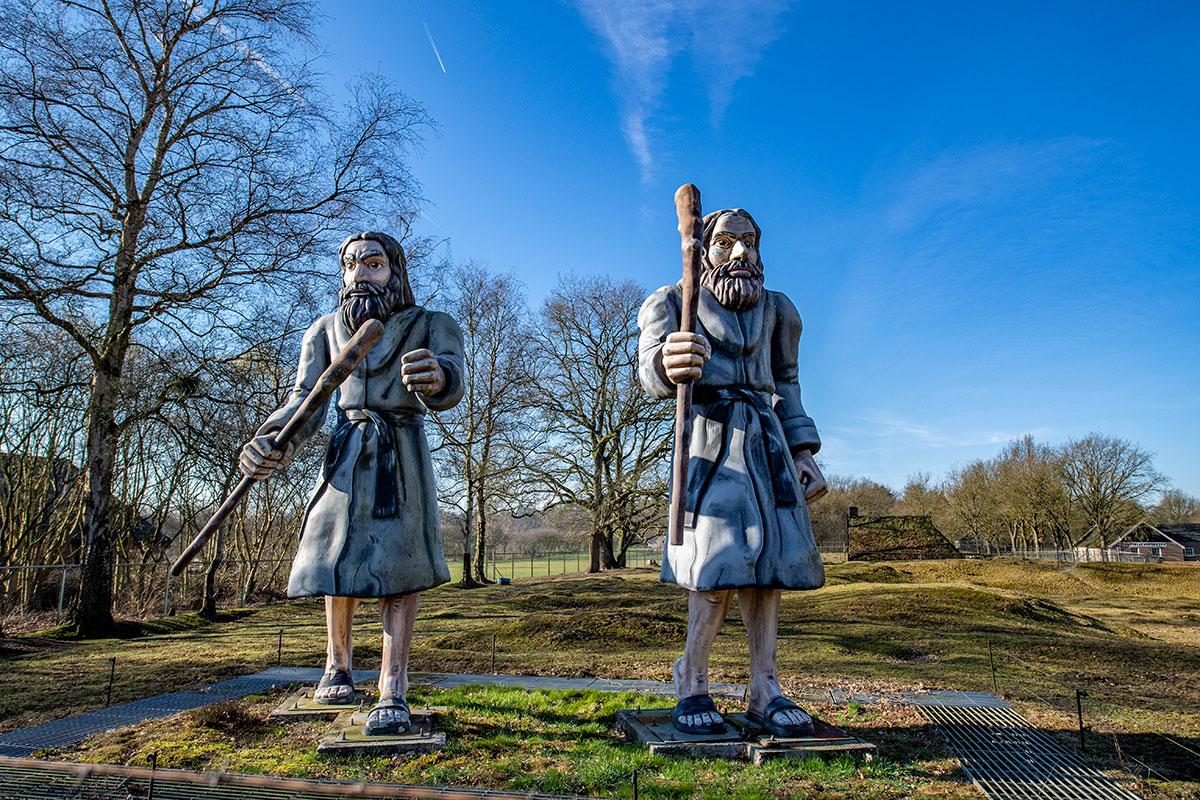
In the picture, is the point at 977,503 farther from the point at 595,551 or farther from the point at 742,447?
the point at 742,447

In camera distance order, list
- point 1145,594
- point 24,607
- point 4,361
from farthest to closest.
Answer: point 1145,594 < point 24,607 < point 4,361

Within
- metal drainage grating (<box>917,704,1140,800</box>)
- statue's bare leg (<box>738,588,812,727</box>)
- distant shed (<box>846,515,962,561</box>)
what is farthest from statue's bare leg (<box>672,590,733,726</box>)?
distant shed (<box>846,515,962,561</box>)

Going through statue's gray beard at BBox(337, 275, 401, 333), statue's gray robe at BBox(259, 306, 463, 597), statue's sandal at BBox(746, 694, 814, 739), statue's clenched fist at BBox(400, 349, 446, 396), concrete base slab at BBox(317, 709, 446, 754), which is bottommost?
concrete base slab at BBox(317, 709, 446, 754)

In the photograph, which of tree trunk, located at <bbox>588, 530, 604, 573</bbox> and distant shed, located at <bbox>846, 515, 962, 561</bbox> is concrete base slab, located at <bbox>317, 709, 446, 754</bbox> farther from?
distant shed, located at <bbox>846, 515, 962, 561</bbox>

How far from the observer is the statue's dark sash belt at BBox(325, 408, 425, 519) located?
4.36 m

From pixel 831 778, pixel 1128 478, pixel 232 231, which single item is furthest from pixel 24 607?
pixel 1128 478

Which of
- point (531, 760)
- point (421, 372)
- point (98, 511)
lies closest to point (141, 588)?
point (98, 511)

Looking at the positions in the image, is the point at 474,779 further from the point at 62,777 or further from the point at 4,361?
the point at 4,361

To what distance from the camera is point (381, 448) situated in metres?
4.45

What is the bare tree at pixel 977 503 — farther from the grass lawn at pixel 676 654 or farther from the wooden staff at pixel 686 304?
the wooden staff at pixel 686 304

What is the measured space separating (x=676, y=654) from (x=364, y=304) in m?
5.76

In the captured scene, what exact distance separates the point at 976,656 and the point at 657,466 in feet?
60.6

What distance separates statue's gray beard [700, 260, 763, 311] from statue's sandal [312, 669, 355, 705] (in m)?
3.33

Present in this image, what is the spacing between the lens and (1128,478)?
4547 cm
